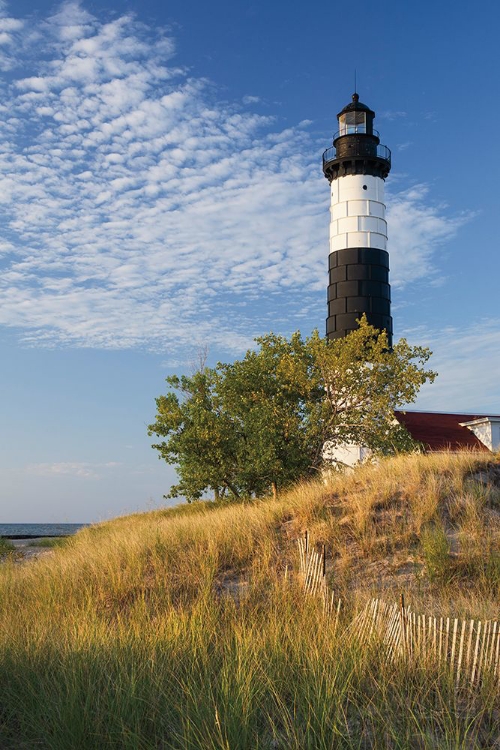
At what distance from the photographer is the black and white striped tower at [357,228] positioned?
31438 mm

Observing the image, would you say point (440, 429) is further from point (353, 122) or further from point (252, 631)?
point (252, 631)

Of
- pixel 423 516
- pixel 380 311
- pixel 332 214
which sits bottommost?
pixel 423 516

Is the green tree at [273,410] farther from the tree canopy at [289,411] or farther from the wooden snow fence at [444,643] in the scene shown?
the wooden snow fence at [444,643]

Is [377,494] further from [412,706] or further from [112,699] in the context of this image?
[112,699]

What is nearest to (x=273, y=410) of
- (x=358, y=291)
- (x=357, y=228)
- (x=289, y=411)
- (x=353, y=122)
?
(x=289, y=411)

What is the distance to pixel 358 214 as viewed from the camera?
106 ft

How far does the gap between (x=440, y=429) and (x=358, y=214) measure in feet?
37.7

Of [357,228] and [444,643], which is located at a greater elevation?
[357,228]

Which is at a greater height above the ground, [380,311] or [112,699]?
[380,311]

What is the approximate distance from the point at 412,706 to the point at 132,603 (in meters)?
6.26

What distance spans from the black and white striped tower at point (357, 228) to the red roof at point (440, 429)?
4689mm

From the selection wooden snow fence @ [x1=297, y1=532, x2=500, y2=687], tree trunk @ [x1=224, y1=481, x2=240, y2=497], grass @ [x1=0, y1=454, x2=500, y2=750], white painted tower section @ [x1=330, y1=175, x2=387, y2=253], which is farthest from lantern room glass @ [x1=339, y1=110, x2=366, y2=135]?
Result: wooden snow fence @ [x1=297, y1=532, x2=500, y2=687]

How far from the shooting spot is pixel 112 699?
5.62 m

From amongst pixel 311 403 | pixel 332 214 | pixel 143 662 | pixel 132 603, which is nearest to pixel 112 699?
pixel 143 662
